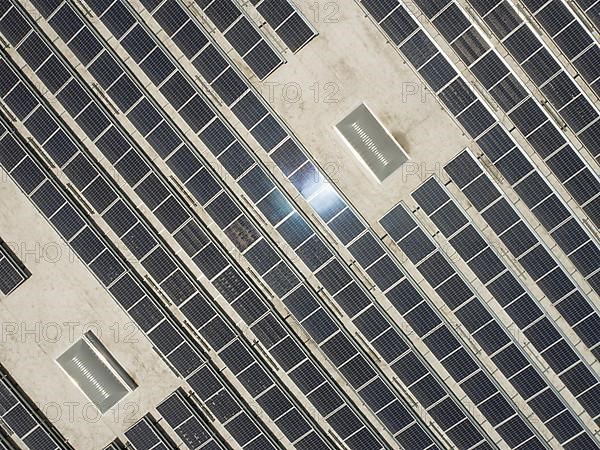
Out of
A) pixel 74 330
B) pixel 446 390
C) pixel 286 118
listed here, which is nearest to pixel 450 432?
pixel 446 390

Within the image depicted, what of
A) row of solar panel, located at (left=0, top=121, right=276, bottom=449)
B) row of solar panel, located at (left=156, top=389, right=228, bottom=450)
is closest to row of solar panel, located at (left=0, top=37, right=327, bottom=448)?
row of solar panel, located at (left=0, top=121, right=276, bottom=449)

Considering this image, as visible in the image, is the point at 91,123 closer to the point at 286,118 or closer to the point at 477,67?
the point at 286,118

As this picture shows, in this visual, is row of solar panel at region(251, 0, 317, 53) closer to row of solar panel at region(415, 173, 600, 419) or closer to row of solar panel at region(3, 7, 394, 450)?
row of solar panel at region(3, 7, 394, 450)

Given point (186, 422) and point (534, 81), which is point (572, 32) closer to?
point (534, 81)

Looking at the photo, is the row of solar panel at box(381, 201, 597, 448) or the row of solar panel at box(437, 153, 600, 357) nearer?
the row of solar panel at box(437, 153, 600, 357)

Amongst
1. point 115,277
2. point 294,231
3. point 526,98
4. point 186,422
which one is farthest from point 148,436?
point 526,98

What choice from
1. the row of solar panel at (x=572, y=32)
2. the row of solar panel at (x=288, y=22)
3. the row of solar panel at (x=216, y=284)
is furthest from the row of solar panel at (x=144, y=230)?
the row of solar panel at (x=572, y=32)

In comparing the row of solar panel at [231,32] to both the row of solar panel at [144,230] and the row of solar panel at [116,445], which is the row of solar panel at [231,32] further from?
the row of solar panel at [116,445]
